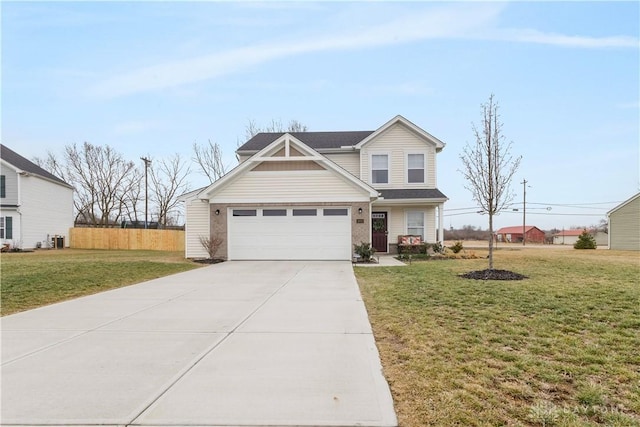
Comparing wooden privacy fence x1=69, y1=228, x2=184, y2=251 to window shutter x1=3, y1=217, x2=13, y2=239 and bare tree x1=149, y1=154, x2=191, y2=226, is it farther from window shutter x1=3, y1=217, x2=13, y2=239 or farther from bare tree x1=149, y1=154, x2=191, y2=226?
bare tree x1=149, y1=154, x2=191, y2=226

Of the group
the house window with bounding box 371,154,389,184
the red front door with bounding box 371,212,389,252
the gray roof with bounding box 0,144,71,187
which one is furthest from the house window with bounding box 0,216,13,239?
the house window with bounding box 371,154,389,184

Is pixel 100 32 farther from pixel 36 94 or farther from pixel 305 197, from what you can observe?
pixel 305 197

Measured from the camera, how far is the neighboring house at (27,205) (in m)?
23.7

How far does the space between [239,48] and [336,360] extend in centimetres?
1473

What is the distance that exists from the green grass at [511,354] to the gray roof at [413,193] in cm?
999

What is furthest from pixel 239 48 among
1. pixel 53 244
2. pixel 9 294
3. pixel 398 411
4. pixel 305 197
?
pixel 53 244

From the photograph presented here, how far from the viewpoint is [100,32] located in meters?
12.9

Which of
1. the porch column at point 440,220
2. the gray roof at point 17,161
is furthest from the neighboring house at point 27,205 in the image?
the porch column at point 440,220

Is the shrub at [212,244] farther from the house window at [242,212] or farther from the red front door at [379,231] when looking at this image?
the red front door at [379,231]

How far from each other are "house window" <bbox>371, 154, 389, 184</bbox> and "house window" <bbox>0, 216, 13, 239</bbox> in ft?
78.2

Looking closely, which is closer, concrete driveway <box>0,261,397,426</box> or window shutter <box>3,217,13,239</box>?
concrete driveway <box>0,261,397,426</box>

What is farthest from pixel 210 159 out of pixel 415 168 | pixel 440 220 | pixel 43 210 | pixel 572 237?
pixel 572 237

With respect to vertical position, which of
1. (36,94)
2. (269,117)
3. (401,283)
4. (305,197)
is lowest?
(401,283)

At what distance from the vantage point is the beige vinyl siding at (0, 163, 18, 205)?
78.3 feet
